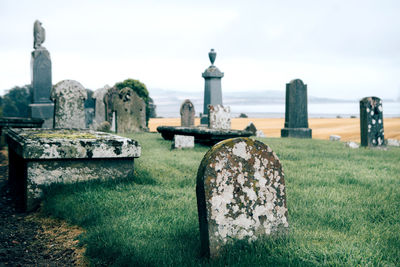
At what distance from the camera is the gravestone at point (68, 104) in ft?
32.2

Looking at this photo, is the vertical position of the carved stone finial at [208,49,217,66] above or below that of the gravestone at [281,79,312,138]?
above

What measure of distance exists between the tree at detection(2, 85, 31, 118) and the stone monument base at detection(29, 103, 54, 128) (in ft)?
42.4

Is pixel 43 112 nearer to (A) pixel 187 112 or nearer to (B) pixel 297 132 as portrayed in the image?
(A) pixel 187 112

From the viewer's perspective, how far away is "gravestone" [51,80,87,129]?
9.80 meters

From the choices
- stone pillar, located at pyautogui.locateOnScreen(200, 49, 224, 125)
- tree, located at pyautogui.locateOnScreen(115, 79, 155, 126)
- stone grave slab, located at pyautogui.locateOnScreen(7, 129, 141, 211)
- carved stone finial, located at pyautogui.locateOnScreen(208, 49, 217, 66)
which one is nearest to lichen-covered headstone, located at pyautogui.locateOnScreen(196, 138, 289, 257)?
stone grave slab, located at pyautogui.locateOnScreen(7, 129, 141, 211)

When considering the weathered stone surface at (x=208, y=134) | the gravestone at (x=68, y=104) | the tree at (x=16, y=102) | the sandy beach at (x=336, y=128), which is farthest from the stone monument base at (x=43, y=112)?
the tree at (x=16, y=102)

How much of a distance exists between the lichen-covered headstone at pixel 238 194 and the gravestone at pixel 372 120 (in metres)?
9.03

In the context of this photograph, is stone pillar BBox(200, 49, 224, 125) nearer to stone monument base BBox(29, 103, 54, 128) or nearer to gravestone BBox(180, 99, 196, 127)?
gravestone BBox(180, 99, 196, 127)

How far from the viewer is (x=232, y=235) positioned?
2.93 meters

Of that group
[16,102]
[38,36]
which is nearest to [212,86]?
[38,36]

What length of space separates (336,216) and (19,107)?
96.8 feet

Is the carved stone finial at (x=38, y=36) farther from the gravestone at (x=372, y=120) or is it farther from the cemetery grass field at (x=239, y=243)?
the gravestone at (x=372, y=120)

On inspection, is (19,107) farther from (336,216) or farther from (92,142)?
(336,216)

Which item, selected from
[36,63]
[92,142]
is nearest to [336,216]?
[92,142]
